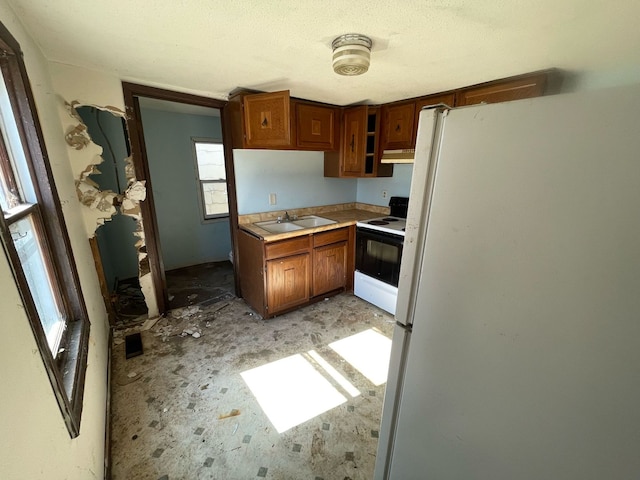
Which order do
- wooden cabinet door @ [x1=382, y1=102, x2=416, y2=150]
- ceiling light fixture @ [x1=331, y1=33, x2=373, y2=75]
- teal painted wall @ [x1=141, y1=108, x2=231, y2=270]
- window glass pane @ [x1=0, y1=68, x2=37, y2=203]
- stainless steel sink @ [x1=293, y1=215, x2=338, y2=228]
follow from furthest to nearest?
teal painted wall @ [x1=141, y1=108, x2=231, y2=270]
stainless steel sink @ [x1=293, y1=215, x2=338, y2=228]
wooden cabinet door @ [x1=382, y1=102, x2=416, y2=150]
ceiling light fixture @ [x1=331, y1=33, x2=373, y2=75]
window glass pane @ [x1=0, y1=68, x2=37, y2=203]

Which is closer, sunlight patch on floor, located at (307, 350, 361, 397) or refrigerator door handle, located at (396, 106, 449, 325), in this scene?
refrigerator door handle, located at (396, 106, 449, 325)

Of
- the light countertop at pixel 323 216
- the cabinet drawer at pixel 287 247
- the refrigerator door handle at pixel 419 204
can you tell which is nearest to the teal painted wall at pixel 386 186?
the light countertop at pixel 323 216

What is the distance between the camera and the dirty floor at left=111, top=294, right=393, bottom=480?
A: 138cm

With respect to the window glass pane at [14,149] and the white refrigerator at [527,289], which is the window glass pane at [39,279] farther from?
the white refrigerator at [527,289]

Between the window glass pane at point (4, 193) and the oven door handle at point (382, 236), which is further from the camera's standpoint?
the oven door handle at point (382, 236)

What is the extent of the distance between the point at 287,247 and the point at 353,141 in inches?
56.7

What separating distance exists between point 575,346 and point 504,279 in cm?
18

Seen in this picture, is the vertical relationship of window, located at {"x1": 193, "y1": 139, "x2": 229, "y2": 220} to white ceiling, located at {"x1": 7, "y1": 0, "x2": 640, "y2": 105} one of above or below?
below

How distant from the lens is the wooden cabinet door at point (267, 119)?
218 cm

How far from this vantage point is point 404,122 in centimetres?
267

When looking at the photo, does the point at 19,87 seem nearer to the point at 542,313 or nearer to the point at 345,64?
the point at 345,64

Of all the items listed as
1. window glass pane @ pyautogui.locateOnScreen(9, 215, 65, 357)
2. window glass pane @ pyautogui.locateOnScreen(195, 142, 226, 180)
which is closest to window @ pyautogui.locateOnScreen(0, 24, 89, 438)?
window glass pane @ pyautogui.locateOnScreen(9, 215, 65, 357)

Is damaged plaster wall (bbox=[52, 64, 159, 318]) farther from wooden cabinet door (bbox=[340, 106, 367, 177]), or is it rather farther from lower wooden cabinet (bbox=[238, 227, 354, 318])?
wooden cabinet door (bbox=[340, 106, 367, 177])

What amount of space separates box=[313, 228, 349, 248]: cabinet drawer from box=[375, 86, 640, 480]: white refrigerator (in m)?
1.88
